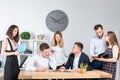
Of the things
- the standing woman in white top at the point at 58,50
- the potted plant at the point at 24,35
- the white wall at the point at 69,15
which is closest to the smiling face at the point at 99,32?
the standing woman in white top at the point at 58,50

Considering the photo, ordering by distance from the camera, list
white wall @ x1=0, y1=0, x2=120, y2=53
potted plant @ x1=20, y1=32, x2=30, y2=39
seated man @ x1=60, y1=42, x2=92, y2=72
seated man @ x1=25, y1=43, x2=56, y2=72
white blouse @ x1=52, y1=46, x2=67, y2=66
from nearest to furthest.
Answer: seated man @ x1=25, y1=43, x2=56, y2=72, seated man @ x1=60, y1=42, x2=92, y2=72, white blouse @ x1=52, y1=46, x2=67, y2=66, potted plant @ x1=20, y1=32, x2=30, y2=39, white wall @ x1=0, y1=0, x2=120, y2=53

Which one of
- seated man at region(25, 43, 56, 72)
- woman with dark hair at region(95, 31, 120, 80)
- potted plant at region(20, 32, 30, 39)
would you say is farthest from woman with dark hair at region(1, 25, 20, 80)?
potted plant at region(20, 32, 30, 39)

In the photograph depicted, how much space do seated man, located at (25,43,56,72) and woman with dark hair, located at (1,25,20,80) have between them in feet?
0.85

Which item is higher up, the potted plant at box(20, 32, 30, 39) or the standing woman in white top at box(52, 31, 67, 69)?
the potted plant at box(20, 32, 30, 39)

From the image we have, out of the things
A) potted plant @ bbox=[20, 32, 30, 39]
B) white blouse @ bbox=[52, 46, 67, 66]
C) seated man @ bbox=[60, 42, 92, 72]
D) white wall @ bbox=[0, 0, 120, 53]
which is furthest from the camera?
white wall @ bbox=[0, 0, 120, 53]

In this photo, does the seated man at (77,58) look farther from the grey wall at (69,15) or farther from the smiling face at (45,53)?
the grey wall at (69,15)

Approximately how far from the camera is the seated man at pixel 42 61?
3.90 m

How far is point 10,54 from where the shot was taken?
3.63 meters

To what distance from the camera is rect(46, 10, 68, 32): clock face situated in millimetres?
6156

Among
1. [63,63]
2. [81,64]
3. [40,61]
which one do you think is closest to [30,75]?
[40,61]

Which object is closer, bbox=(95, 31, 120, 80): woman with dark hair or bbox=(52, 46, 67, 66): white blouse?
bbox=(95, 31, 120, 80): woman with dark hair

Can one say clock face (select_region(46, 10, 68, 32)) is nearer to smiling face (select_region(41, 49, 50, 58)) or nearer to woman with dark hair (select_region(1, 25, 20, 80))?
smiling face (select_region(41, 49, 50, 58))

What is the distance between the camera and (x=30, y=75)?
3418 millimetres

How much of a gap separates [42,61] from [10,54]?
599 millimetres
